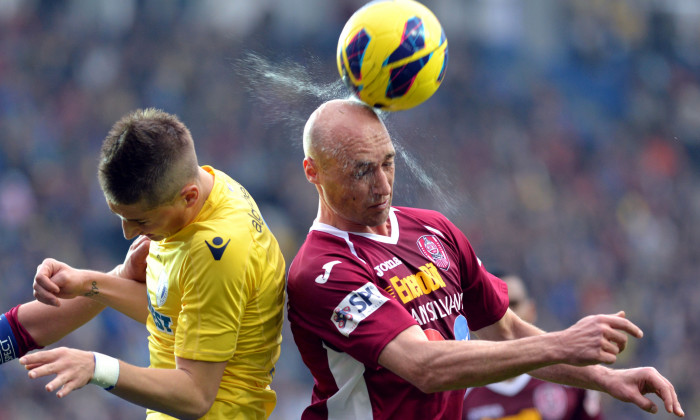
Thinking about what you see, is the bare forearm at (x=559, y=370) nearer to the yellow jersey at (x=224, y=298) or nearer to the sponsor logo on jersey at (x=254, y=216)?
the yellow jersey at (x=224, y=298)

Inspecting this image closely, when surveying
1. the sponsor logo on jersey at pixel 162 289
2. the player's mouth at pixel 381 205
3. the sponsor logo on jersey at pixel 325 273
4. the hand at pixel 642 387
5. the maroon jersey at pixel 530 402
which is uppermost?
the player's mouth at pixel 381 205

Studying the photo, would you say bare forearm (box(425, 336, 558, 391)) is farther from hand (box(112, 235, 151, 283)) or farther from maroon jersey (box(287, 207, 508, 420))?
hand (box(112, 235, 151, 283))

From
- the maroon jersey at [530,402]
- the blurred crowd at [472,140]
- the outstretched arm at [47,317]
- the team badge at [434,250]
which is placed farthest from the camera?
the blurred crowd at [472,140]

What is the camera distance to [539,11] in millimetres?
17234

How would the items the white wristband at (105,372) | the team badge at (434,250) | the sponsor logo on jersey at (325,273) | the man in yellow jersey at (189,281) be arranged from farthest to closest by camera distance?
the team badge at (434,250), the sponsor logo on jersey at (325,273), the man in yellow jersey at (189,281), the white wristband at (105,372)

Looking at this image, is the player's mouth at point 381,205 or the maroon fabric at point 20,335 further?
the maroon fabric at point 20,335

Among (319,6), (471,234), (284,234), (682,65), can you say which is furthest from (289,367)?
(682,65)

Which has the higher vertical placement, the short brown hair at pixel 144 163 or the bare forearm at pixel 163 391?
the short brown hair at pixel 144 163

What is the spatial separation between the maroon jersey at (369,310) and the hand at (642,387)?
2.29 ft

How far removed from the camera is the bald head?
11.8ft

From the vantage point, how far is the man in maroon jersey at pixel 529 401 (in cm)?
616

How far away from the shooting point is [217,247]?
343 centimetres

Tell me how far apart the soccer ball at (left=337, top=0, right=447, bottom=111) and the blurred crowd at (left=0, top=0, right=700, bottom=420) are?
5.34 m

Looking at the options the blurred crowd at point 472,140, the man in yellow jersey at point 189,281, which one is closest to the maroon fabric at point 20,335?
the man in yellow jersey at point 189,281
